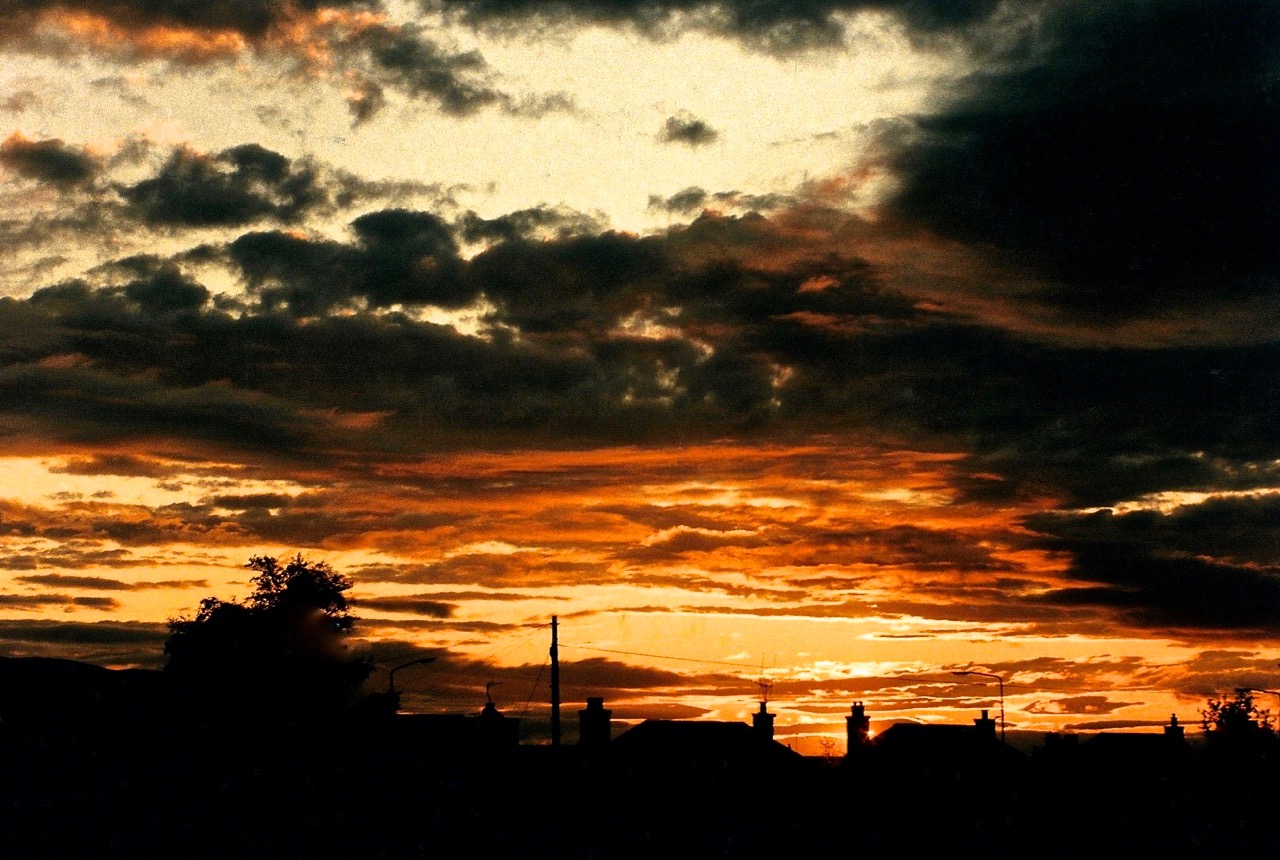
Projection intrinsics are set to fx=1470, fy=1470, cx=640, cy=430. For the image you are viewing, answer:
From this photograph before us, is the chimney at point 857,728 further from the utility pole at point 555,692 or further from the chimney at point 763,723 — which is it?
the utility pole at point 555,692

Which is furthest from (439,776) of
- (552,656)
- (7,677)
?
(7,677)

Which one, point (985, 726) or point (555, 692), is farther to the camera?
point (985, 726)

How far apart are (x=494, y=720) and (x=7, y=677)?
26.1 m

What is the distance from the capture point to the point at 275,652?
3738 inches

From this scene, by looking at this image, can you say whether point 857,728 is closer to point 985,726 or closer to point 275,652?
point 985,726

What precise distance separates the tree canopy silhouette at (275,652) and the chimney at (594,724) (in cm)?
1811

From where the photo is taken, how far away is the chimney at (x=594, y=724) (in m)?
78.6

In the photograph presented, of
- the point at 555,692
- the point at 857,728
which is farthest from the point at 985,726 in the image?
the point at 555,692

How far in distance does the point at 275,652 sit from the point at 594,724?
26.5 meters

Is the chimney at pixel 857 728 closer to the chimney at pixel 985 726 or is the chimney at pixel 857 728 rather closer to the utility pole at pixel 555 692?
the chimney at pixel 985 726

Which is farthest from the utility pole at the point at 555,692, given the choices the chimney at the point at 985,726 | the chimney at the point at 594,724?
the chimney at the point at 985,726

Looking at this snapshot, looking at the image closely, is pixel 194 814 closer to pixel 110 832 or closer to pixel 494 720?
pixel 110 832

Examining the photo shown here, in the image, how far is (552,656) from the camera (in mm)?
60156

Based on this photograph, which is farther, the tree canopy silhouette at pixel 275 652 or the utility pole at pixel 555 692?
the tree canopy silhouette at pixel 275 652
